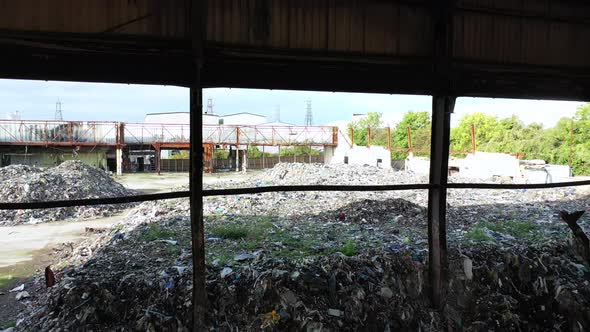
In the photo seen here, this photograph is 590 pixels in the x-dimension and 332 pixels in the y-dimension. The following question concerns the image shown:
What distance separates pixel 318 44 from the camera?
12.2ft

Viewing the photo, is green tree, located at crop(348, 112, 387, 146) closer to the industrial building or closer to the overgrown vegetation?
the overgrown vegetation

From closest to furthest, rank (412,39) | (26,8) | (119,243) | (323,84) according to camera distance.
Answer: (26,8)
(323,84)
(412,39)
(119,243)

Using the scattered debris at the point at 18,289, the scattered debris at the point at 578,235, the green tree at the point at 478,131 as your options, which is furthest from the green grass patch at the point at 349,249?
the green tree at the point at 478,131

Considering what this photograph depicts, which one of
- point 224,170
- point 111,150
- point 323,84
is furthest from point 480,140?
point 323,84

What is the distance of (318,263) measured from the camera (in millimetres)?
4445

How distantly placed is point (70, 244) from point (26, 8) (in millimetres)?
5936

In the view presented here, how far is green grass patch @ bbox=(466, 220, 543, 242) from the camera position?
5.67m

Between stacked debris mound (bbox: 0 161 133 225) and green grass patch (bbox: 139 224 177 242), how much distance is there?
521cm

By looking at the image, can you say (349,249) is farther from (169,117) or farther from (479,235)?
(169,117)

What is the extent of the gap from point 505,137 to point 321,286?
Result: 934 inches

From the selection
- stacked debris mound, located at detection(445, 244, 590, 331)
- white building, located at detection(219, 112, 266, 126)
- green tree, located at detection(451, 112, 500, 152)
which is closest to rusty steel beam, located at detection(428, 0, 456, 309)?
stacked debris mound, located at detection(445, 244, 590, 331)

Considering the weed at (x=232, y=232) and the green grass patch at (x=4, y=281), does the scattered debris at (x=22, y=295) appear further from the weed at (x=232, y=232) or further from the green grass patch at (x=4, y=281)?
the weed at (x=232, y=232)

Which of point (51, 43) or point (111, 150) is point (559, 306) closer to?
point (51, 43)

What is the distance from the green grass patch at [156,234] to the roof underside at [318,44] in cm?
328
